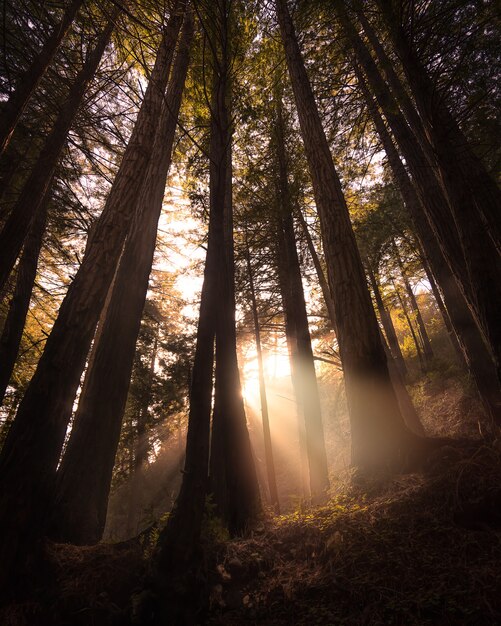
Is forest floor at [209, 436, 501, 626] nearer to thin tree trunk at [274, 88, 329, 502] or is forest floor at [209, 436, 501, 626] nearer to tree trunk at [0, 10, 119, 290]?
thin tree trunk at [274, 88, 329, 502]

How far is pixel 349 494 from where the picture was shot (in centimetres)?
357

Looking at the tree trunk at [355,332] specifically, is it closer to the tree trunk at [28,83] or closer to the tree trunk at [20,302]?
the tree trunk at [28,83]

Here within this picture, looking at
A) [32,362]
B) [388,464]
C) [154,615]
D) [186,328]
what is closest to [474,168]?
[388,464]

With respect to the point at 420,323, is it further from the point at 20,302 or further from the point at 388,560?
the point at 20,302

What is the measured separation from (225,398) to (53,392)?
204 centimetres

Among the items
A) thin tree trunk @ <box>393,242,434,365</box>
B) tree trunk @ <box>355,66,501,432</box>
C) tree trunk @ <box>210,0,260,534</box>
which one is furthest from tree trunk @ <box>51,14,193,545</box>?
thin tree trunk @ <box>393,242,434,365</box>

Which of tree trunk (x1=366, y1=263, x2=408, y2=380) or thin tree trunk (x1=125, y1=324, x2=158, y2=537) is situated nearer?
tree trunk (x1=366, y1=263, x2=408, y2=380)

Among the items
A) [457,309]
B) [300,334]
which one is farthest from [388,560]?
[300,334]

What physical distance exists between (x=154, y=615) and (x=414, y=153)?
8997 millimetres

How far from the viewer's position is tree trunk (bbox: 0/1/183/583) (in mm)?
2637

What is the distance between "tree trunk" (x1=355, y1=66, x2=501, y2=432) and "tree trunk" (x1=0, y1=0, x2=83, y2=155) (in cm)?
550

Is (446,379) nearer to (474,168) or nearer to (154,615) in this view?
(474,168)

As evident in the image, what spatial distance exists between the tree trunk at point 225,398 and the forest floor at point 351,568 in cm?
96

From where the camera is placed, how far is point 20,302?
802 centimetres
